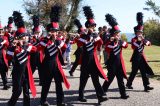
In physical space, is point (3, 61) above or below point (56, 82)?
above

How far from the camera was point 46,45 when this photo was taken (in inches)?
386

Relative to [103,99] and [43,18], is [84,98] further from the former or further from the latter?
[43,18]

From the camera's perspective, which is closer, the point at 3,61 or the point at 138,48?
the point at 138,48

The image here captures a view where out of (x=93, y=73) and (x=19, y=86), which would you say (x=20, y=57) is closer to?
(x=19, y=86)

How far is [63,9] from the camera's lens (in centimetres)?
4388

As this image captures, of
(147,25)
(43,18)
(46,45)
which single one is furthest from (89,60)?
(147,25)

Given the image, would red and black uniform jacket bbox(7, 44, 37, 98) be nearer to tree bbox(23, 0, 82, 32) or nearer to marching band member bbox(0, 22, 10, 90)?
marching band member bbox(0, 22, 10, 90)

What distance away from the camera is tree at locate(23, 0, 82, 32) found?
44013 millimetres

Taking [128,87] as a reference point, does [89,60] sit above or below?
above

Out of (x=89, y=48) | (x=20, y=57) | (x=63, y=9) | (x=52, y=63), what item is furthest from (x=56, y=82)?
(x=63, y=9)

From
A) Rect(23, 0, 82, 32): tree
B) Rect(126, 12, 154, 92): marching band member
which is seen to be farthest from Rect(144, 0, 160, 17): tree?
Rect(23, 0, 82, 32): tree

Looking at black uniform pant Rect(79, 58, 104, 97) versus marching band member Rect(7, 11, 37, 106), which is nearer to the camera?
marching band member Rect(7, 11, 37, 106)

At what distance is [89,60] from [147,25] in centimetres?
4497

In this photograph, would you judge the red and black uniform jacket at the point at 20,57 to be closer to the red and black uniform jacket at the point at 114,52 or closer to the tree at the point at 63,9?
the red and black uniform jacket at the point at 114,52
